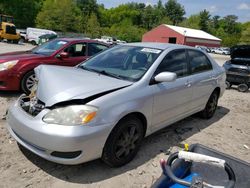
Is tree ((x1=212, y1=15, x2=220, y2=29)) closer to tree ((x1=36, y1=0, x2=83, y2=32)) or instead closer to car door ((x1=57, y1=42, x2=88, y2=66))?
tree ((x1=36, y1=0, x2=83, y2=32))

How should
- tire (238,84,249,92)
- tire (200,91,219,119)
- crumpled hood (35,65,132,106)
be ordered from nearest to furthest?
crumpled hood (35,65,132,106), tire (200,91,219,119), tire (238,84,249,92)

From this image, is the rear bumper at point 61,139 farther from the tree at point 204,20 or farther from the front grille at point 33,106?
the tree at point 204,20

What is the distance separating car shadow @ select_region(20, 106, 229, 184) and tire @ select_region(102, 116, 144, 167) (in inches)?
5.3

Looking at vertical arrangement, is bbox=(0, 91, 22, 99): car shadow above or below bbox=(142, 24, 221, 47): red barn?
below

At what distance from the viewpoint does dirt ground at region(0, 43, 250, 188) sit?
311 centimetres

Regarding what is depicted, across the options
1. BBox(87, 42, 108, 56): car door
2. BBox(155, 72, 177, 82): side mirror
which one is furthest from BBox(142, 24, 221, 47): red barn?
BBox(155, 72, 177, 82): side mirror

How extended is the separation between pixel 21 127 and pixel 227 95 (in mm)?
7546

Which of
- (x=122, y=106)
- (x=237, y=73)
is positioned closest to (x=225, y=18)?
(x=237, y=73)

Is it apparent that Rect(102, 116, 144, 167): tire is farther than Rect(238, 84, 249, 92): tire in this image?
No

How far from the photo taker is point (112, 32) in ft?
245

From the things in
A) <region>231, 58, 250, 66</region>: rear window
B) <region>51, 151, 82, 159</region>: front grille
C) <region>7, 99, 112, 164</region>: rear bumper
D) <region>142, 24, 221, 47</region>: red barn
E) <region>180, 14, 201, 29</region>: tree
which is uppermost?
<region>180, 14, 201, 29</region>: tree

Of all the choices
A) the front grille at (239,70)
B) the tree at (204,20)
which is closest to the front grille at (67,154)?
the front grille at (239,70)

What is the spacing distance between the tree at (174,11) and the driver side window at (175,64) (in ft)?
372

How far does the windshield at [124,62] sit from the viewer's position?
12.7ft
